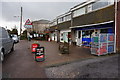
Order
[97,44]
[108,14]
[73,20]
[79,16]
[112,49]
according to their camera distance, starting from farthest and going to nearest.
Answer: [73,20] < [79,16] < [108,14] < [112,49] < [97,44]

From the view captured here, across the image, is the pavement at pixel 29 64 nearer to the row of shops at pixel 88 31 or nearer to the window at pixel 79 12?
the row of shops at pixel 88 31

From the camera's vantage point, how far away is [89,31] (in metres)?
10.9

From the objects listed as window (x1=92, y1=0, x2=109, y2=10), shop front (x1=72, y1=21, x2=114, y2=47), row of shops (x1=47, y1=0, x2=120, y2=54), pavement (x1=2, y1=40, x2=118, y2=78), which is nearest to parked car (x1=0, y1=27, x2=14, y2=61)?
pavement (x1=2, y1=40, x2=118, y2=78)

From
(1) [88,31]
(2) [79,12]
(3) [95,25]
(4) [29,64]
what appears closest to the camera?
(4) [29,64]

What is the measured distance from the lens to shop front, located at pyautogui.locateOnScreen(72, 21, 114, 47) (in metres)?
8.54

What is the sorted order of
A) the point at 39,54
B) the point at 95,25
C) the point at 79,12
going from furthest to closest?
the point at 79,12 < the point at 95,25 < the point at 39,54

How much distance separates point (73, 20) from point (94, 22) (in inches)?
161

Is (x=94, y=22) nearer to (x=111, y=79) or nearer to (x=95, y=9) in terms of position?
(x=95, y=9)

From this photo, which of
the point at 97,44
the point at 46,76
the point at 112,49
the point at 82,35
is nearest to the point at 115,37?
the point at 112,49

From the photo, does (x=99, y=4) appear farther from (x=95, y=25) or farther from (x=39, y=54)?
(x=39, y=54)

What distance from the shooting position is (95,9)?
945 centimetres

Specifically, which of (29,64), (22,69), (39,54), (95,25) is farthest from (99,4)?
(22,69)

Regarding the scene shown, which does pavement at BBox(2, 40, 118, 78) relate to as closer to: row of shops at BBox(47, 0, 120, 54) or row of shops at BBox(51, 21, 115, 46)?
row of shops at BBox(47, 0, 120, 54)

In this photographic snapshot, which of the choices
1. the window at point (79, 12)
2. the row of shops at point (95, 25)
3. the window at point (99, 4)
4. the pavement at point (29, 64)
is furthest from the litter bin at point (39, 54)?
the window at point (79, 12)
